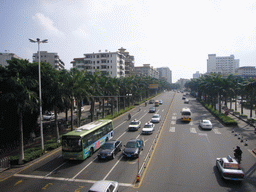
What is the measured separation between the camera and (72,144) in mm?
19391

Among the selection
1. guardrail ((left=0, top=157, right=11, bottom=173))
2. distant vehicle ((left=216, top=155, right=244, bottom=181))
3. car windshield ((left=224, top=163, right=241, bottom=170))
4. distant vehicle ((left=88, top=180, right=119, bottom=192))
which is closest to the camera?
distant vehicle ((left=88, top=180, right=119, bottom=192))

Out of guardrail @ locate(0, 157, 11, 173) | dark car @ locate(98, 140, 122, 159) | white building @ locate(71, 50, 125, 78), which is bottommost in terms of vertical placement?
guardrail @ locate(0, 157, 11, 173)

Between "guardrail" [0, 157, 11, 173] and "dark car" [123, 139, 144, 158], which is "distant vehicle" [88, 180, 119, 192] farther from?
"guardrail" [0, 157, 11, 173]

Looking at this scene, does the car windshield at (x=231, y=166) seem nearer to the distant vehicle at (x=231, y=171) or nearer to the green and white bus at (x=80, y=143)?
the distant vehicle at (x=231, y=171)

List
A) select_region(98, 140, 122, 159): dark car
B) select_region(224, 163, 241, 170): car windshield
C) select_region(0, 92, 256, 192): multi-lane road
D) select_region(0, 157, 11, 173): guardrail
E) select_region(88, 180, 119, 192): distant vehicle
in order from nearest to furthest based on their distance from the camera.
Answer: select_region(88, 180, 119, 192): distant vehicle → select_region(0, 92, 256, 192): multi-lane road → select_region(224, 163, 241, 170): car windshield → select_region(0, 157, 11, 173): guardrail → select_region(98, 140, 122, 159): dark car

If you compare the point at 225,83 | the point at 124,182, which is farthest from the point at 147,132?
the point at 225,83

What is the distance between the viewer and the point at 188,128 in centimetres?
3500

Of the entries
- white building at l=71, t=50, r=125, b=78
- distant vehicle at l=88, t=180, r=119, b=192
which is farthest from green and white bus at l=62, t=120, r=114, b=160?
white building at l=71, t=50, r=125, b=78

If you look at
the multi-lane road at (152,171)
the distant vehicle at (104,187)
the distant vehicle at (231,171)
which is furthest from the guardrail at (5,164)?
the distant vehicle at (231,171)

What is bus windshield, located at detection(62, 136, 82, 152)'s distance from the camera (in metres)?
19.3

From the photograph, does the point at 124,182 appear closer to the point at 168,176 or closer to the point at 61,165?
the point at 168,176

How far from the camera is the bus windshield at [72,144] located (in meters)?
19.3

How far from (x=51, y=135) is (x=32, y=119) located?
13.5 ft

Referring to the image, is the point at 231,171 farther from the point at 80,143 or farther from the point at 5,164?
the point at 5,164
